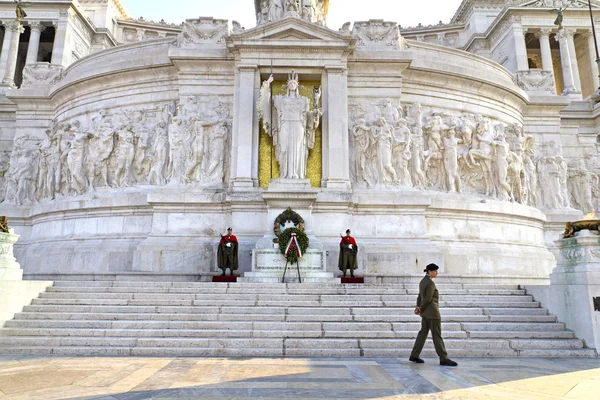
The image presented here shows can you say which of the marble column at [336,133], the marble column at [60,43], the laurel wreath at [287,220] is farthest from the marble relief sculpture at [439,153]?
the marble column at [60,43]

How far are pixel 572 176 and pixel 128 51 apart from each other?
24314 mm

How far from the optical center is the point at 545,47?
53719 mm

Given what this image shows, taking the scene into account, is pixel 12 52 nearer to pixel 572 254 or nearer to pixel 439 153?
pixel 439 153

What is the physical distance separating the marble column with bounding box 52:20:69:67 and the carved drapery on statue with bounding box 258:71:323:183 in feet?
144

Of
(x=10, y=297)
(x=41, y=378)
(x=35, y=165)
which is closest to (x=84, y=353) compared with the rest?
(x=41, y=378)

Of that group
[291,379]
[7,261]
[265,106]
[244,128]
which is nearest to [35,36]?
[244,128]

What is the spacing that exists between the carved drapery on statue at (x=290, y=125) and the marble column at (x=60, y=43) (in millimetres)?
44030

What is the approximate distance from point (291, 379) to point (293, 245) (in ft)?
26.1

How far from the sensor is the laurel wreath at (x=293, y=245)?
15023 mm

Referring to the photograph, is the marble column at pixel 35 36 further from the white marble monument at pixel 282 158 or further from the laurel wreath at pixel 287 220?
the laurel wreath at pixel 287 220

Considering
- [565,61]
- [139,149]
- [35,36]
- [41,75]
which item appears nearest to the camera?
[139,149]

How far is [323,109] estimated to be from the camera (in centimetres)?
1866

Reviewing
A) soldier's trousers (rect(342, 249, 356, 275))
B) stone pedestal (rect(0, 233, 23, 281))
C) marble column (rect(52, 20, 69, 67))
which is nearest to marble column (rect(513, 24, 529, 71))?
soldier's trousers (rect(342, 249, 356, 275))

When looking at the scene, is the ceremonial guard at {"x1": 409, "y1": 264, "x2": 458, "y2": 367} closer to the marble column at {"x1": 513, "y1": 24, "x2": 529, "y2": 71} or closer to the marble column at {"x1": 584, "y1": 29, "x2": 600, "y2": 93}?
the marble column at {"x1": 513, "y1": 24, "x2": 529, "y2": 71}
